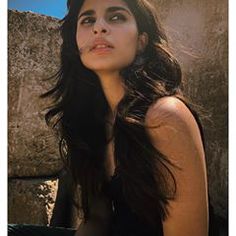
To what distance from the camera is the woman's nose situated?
1.21 meters

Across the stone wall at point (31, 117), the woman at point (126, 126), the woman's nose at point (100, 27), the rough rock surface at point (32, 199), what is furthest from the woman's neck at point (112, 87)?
the rough rock surface at point (32, 199)

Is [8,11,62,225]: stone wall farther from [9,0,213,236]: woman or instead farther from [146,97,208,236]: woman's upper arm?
[146,97,208,236]: woman's upper arm

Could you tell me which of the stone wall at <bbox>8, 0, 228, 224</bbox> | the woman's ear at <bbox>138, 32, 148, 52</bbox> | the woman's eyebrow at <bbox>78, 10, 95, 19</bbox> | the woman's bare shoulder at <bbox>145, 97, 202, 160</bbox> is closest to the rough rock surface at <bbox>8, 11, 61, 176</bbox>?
the stone wall at <bbox>8, 0, 228, 224</bbox>

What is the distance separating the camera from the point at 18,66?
4.83 feet

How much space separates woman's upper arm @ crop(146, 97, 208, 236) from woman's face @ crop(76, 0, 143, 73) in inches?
7.2

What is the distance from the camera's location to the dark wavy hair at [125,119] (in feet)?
3.74

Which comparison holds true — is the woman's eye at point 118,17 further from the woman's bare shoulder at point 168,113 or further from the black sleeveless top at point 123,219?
the black sleeveless top at point 123,219

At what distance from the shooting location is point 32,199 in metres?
1.46

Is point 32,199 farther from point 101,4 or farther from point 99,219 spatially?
point 101,4

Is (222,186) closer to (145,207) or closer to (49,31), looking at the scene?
(145,207)

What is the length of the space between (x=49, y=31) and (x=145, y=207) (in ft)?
2.11

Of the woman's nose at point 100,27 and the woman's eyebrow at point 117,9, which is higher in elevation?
the woman's eyebrow at point 117,9

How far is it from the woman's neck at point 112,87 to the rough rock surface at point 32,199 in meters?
0.38

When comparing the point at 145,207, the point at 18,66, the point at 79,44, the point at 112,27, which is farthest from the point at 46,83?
the point at 145,207
